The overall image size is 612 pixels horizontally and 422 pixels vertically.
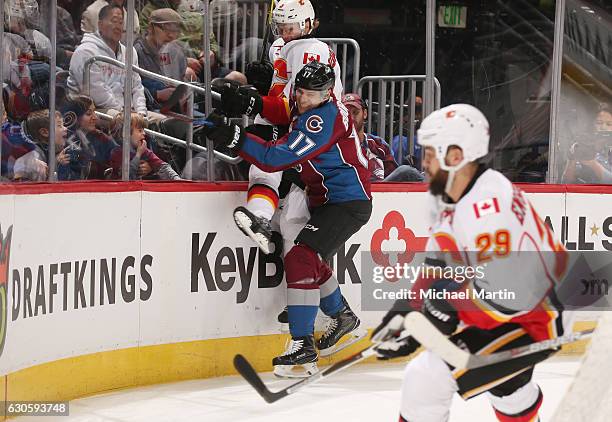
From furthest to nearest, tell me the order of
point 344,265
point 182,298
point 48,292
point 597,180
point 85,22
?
point 597,180
point 344,265
point 182,298
point 85,22
point 48,292

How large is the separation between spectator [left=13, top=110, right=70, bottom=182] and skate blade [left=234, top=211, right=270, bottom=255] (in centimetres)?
83

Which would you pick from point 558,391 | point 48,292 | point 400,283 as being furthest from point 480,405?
point 48,292

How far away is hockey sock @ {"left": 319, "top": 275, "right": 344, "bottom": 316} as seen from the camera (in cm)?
615

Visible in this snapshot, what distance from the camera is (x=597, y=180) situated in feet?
23.4

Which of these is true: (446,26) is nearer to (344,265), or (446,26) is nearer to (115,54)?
(344,265)

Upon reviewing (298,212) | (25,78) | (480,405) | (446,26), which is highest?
(446,26)

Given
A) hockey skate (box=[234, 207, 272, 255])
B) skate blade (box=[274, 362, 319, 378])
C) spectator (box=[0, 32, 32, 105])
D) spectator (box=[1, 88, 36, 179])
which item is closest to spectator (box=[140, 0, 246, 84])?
hockey skate (box=[234, 207, 272, 255])

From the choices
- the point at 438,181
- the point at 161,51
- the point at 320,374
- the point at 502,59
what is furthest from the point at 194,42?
the point at 438,181

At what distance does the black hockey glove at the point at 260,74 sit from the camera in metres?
6.28

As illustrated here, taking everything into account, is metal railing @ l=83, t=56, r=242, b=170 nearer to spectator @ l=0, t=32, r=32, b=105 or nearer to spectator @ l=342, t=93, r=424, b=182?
spectator @ l=0, t=32, r=32, b=105

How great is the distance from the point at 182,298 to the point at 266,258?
1.74 ft

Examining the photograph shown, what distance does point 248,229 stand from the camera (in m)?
5.81

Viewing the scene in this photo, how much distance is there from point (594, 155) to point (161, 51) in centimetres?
263

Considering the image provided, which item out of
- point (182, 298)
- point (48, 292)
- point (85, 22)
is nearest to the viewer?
point (48, 292)
